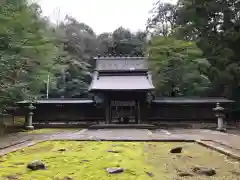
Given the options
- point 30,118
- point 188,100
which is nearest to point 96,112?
point 30,118

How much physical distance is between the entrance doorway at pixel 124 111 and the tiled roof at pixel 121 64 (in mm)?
3616

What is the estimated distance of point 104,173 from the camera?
514 cm

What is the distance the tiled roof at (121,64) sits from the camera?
919 inches

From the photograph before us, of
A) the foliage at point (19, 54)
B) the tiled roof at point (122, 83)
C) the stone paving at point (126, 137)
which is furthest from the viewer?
the tiled roof at point (122, 83)

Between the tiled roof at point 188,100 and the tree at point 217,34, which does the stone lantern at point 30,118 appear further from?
the tree at point 217,34

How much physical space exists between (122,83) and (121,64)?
378cm

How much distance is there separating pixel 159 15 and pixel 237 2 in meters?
9.59

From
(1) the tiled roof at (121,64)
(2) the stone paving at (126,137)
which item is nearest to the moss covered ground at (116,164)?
(2) the stone paving at (126,137)

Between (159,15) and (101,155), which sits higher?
(159,15)

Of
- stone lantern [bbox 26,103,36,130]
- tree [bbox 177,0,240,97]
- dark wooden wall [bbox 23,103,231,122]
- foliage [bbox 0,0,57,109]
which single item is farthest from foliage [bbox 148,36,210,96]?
stone lantern [bbox 26,103,36,130]

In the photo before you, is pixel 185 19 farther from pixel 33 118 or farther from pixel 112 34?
pixel 112 34

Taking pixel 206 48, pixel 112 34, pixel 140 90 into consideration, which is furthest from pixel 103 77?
pixel 112 34

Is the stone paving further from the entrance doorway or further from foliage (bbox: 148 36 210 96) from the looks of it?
foliage (bbox: 148 36 210 96)

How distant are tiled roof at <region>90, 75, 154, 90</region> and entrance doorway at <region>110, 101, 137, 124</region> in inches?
44.1
